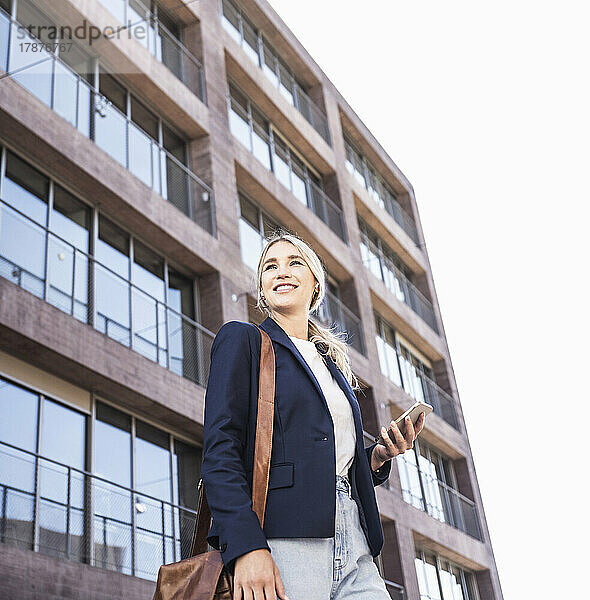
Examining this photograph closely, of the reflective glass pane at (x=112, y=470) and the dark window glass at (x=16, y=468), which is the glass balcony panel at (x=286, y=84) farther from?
the dark window glass at (x=16, y=468)

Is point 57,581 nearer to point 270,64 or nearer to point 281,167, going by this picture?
point 281,167

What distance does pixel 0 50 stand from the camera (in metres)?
11.8

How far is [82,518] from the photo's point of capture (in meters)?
10.2

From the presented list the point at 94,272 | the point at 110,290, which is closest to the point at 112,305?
the point at 110,290

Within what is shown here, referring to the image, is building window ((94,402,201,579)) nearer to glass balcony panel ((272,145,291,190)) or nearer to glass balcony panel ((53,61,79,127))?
glass balcony panel ((53,61,79,127))

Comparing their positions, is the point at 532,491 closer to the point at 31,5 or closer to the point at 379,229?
the point at 31,5

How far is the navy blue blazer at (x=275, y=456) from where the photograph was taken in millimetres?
2209

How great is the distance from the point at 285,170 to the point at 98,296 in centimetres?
900

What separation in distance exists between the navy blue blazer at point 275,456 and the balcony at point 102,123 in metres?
10.5

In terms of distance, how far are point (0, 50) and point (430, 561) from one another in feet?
47.9

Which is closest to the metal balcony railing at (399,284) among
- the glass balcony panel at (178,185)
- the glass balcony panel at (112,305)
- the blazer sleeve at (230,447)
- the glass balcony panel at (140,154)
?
the glass balcony panel at (178,185)

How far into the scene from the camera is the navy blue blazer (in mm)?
2209

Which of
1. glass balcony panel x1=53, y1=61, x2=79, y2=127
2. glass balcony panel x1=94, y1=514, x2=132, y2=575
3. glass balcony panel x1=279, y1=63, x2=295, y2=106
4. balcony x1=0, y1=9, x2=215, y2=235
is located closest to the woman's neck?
glass balcony panel x1=94, y1=514, x2=132, y2=575

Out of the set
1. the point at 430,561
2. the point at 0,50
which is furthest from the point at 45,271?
the point at 430,561
